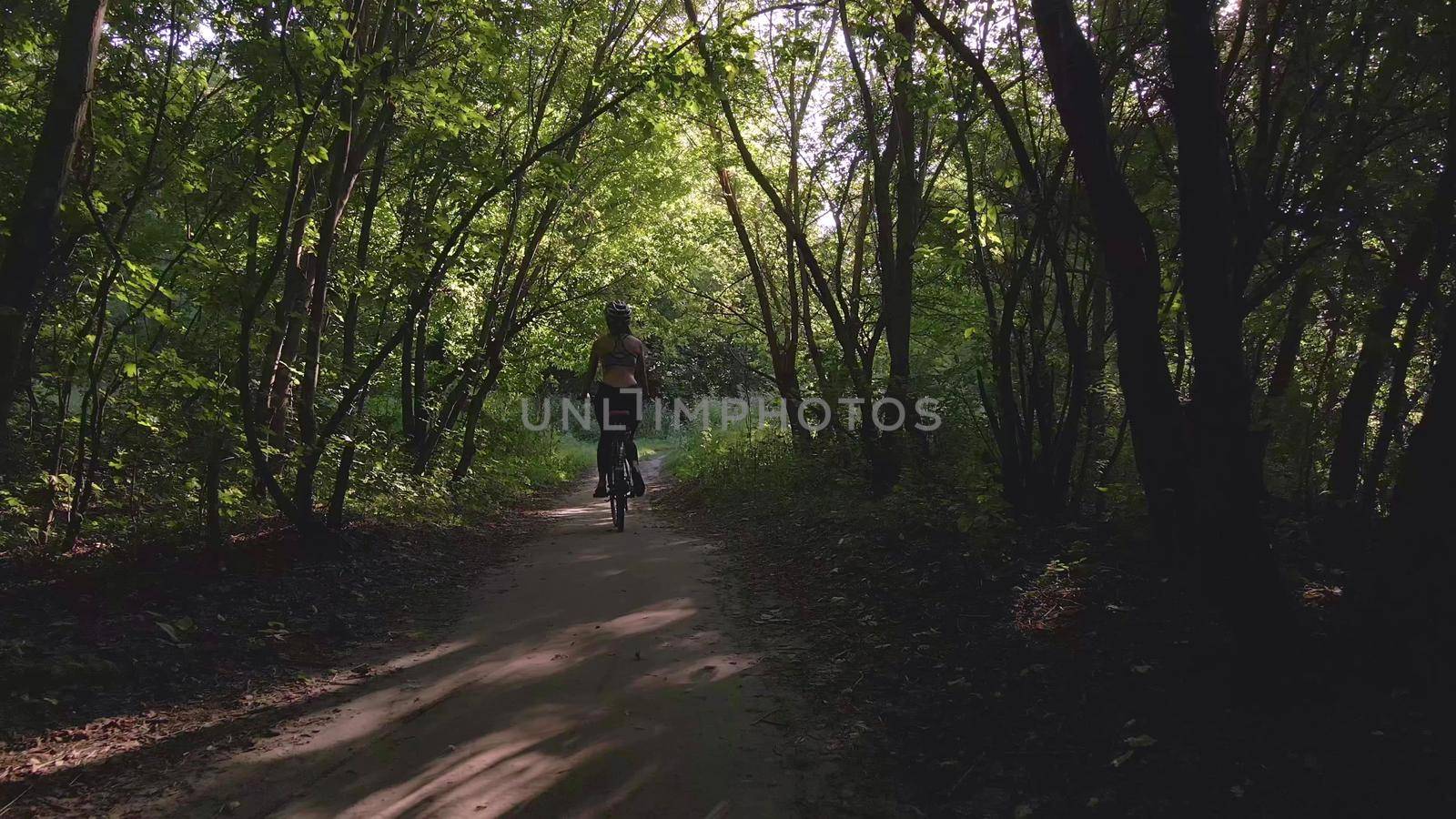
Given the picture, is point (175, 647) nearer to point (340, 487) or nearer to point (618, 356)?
point (340, 487)

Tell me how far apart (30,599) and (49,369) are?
105 inches

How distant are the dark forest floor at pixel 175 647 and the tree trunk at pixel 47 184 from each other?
1.23 metres

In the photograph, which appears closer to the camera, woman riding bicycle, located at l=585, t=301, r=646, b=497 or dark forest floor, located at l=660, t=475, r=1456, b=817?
dark forest floor, located at l=660, t=475, r=1456, b=817

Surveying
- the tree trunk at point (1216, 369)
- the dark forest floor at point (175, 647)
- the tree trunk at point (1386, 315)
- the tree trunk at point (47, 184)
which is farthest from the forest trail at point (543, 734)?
the tree trunk at point (1386, 315)

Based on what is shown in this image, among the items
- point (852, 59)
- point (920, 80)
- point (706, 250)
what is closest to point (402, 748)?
point (920, 80)

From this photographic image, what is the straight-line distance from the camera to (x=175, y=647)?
4.37 meters

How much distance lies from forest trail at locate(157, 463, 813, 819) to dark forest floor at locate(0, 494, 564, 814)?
0.31 metres

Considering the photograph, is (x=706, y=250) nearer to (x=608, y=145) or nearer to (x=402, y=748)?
(x=608, y=145)

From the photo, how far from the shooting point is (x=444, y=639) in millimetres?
5023

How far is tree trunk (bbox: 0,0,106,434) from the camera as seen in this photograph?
3.98 m

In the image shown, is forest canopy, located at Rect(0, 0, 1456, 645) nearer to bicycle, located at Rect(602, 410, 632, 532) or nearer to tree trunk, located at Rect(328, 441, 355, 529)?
tree trunk, located at Rect(328, 441, 355, 529)

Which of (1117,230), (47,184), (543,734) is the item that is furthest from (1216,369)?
(47,184)

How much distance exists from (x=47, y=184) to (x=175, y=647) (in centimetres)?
239

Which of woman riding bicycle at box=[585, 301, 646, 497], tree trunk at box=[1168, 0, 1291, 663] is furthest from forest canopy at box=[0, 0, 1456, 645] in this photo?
woman riding bicycle at box=[585, 301, 646, 497]
